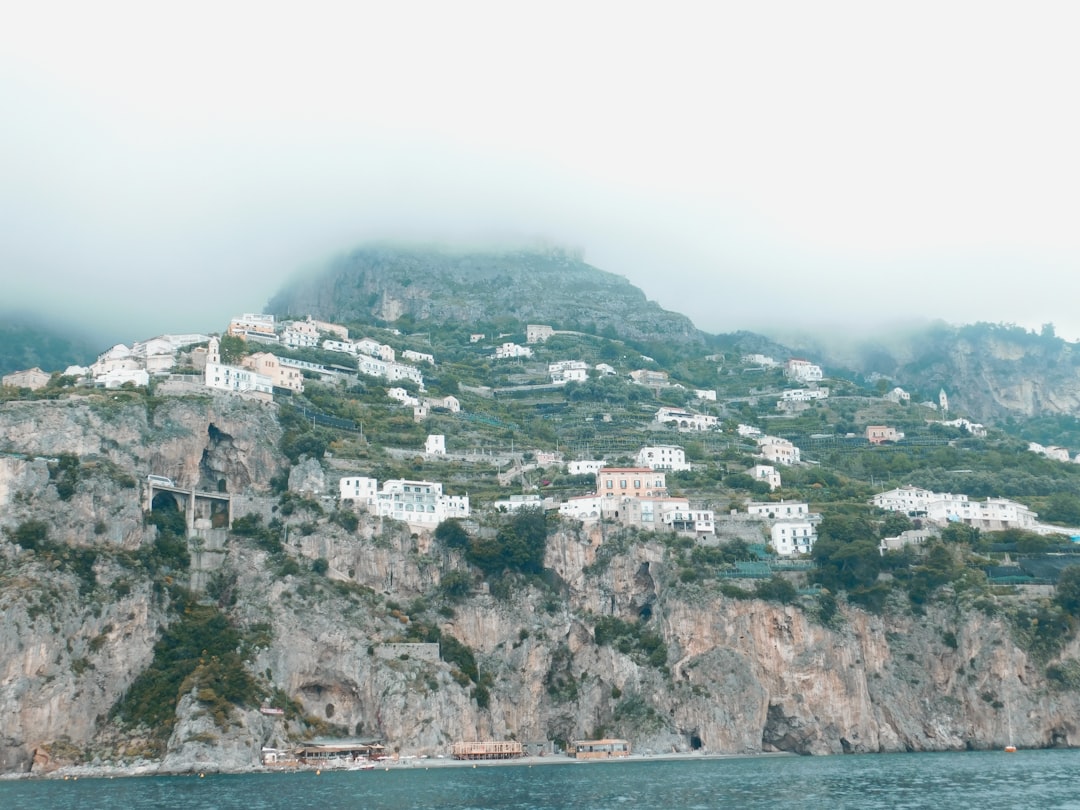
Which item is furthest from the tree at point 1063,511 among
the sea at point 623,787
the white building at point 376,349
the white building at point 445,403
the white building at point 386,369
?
the white building at point 376,349

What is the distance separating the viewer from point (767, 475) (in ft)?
357

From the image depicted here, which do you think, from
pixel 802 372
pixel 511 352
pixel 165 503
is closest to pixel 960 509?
pixel 165 503

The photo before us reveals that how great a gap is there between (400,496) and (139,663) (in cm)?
2272

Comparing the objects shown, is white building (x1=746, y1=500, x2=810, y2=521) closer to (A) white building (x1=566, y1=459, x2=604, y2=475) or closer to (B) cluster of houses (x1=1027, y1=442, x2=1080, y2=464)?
(A) white building (x1=566, y1=459, x2=604, y2=475)

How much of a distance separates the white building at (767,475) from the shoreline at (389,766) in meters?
30.1

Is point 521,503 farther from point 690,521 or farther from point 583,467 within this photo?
point 690,521

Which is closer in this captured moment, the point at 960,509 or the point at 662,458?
the point at 960,509

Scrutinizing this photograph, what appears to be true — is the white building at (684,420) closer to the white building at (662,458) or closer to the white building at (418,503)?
the white building at (662,458)

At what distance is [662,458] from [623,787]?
5099cm

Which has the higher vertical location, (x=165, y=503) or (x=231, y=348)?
(x=231, y=348)

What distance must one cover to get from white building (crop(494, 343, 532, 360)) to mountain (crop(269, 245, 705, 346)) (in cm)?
1208

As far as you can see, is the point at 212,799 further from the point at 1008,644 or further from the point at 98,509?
the point at 1008,644

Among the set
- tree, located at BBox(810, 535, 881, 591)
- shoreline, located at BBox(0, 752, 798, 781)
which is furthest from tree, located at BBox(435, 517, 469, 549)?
tree, located at BBox(810, 535, 881, 591)

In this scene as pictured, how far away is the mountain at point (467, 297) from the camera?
167000mm
